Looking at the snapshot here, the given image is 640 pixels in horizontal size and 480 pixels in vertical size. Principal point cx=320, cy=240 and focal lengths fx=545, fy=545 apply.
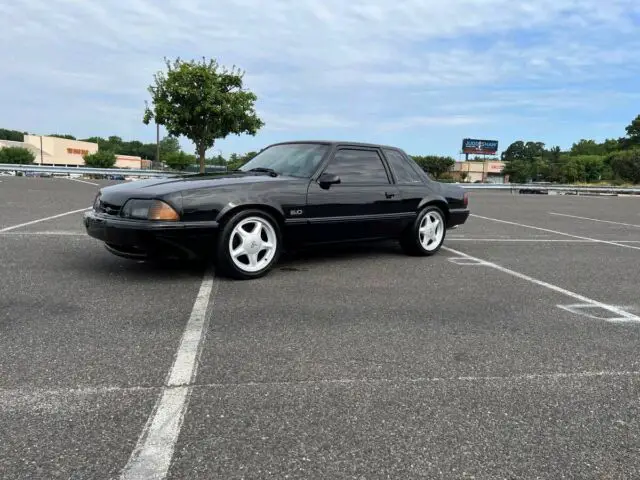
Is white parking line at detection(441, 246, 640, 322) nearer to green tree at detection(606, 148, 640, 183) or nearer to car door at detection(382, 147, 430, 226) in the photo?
car door at detection(382, 147, 430, 226)

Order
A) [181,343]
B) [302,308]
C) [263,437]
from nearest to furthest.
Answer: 1. [263,437]
2. [181,343]
3. [302,308]

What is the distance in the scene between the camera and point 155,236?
4.52m

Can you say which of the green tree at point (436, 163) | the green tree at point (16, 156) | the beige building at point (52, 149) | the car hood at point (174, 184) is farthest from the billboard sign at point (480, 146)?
the car hood at point (174, 184)

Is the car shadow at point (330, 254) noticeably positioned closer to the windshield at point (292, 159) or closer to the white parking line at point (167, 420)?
the windshield at point (292, 159)

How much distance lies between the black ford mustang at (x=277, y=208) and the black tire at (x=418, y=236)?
0.01m

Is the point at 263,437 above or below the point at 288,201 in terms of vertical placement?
below

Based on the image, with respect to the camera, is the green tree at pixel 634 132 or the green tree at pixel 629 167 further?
the green tree at pixel 634 132

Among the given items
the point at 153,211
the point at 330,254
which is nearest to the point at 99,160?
the point at 330,254

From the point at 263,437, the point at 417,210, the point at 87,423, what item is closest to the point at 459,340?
the point at 263,437

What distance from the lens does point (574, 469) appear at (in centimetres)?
208

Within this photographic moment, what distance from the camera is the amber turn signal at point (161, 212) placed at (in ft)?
14.9

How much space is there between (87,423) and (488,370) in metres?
2.05

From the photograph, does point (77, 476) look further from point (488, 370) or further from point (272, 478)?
point (488, 370)

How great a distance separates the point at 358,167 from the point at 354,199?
1.42 feet
